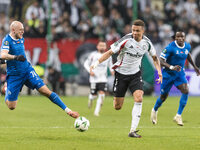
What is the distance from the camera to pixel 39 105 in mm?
19453

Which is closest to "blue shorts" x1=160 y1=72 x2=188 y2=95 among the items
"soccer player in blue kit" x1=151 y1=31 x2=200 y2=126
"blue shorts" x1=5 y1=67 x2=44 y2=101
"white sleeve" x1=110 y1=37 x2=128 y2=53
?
"soccer player in blue kit" x1=151 y1=31 x2=200 y2=126

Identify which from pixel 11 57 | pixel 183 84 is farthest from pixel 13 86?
pixel 183 84

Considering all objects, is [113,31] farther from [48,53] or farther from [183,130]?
[183,130]

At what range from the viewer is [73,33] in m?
24.7

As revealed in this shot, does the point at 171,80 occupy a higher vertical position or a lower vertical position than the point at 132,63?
lower

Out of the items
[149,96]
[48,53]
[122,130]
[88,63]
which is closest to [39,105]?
[88,63]

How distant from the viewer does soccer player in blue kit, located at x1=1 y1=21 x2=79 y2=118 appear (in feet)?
34.1

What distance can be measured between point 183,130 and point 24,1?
603 inches

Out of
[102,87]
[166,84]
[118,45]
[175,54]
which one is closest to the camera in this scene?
[118,45]

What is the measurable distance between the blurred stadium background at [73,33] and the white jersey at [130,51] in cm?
1343

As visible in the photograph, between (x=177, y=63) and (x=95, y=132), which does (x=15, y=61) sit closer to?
(x=95, y=132)

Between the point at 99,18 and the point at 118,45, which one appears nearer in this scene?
the point at 118,45

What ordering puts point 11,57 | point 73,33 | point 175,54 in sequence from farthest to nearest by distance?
1. point 73,33
2. point 175,54
3. point 11,57

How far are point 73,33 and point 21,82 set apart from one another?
14.1 metres
